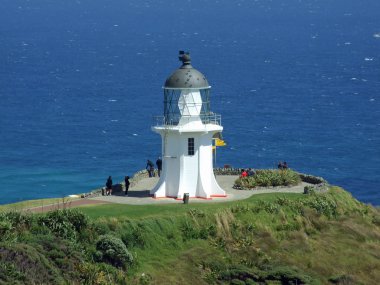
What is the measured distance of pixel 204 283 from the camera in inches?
2016

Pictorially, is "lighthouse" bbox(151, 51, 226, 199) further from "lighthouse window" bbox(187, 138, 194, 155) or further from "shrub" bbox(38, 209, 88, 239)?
"shrub" bbox(38, 209, 88, 239)

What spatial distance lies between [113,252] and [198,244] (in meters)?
5.09

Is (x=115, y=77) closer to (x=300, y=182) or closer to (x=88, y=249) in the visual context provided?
(x=300, y=182)

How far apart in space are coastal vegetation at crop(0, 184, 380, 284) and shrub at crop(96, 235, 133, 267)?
4 cm

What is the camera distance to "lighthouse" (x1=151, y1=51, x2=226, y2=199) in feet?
200

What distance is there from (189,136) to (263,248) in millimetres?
8211

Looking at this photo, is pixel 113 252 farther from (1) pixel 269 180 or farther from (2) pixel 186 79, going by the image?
(1) pixel 269 180

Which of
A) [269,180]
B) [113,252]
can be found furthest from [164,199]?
[113,252]

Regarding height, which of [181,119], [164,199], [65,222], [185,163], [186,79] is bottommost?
[65,222]

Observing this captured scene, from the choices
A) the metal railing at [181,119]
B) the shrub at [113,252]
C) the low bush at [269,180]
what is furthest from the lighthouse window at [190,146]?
the shrub at [113,252]

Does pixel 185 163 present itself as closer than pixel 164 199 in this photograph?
No

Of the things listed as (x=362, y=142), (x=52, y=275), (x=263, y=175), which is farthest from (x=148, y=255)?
(x=362, y=142)

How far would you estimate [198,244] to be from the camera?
5409 cm

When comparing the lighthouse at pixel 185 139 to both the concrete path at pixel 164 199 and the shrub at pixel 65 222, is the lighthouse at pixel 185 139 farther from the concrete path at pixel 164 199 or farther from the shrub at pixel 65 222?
the shrub at pixel 65 222
